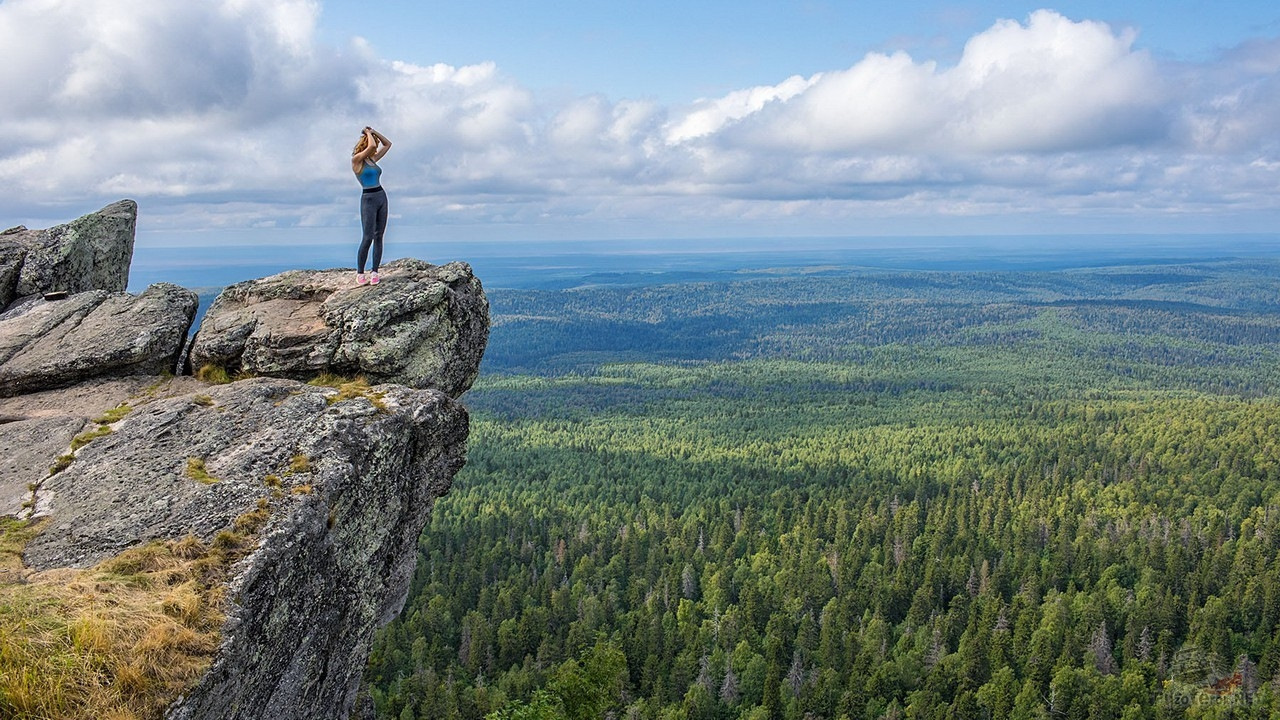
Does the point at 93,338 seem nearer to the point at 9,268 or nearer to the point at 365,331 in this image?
the point at 365,331

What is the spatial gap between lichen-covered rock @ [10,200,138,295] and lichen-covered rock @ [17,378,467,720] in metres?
14.9

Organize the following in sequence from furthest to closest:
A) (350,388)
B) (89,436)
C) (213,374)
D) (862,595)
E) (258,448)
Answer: (862,595) → (213,374) → (350,388) → (89,436) → (258,448)

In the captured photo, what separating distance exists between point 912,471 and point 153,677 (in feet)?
565

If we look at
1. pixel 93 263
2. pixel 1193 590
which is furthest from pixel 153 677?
pixel 1193 590

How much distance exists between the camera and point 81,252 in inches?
1329

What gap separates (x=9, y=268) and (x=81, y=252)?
255cm

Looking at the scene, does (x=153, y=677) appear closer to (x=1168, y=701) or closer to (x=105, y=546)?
(x=105, y=546)

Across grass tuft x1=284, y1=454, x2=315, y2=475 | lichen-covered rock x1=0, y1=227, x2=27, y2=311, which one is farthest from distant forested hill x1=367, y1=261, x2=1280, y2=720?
lichen-covered rock x1=0, y1=227, x2=27, y2=311

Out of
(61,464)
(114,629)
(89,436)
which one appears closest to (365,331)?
(89,436)

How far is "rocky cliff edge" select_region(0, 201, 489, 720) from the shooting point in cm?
1636

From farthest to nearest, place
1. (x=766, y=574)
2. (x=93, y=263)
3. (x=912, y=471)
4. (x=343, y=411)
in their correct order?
(x=912, y=471), (x=766, y=574), (x=93, y=263), (x=343, y=411)

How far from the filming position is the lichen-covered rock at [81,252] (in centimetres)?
3228

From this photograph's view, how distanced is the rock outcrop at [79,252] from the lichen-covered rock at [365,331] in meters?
9.67

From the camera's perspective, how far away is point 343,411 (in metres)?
20.3
